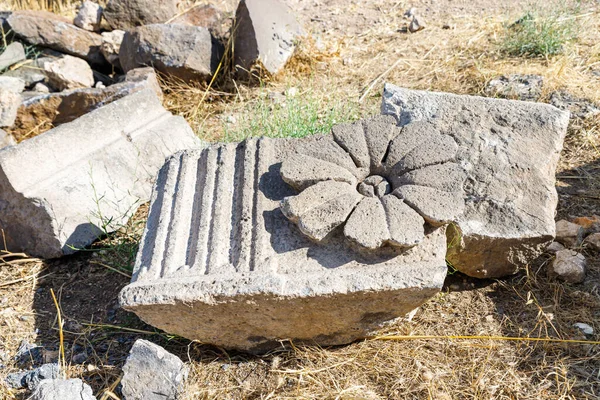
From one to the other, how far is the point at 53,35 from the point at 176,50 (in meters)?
1.47

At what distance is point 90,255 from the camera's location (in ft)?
10.8

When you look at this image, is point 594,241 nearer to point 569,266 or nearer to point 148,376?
point 569,266

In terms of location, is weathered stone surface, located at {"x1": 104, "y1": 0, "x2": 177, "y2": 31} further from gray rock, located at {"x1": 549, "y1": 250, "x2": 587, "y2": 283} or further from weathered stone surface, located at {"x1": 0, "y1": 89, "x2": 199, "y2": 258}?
gray rock, located at {"x1": 549, "y1": 250, "x2": 587, "y2": 283}

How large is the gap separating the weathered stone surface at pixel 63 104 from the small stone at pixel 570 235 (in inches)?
108

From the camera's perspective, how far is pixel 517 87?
13.4 ft

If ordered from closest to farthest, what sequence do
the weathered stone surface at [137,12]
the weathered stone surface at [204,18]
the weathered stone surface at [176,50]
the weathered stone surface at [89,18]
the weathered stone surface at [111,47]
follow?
1. the weathered stone surface at [176,50]
2. the weathered stone surface at [204,18]
3. the weathered stone surface at [111,47]
4. the weathered stone surface at [137,12]
5. the weathered stone surface at [89,18]

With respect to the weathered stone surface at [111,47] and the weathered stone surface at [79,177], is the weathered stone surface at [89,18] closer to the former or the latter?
the weathered stone surface at [111,47]

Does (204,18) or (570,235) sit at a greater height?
(204,18)

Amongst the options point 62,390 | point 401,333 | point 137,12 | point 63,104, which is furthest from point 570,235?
point 137,12

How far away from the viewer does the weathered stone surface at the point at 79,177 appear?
307 cm

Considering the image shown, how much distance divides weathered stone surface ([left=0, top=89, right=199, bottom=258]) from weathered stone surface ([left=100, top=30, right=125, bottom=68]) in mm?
1815

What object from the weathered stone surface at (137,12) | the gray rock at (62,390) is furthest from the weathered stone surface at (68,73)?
the gray rock at (62,390)

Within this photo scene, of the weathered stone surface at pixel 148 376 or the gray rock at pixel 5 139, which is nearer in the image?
the weathered stone surface at pixel 148 376

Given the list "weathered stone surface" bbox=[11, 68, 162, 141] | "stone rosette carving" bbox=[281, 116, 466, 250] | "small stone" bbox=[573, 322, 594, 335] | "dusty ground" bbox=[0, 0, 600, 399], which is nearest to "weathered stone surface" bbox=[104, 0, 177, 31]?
"weathered stone surface" bbox=[11, 68, 162, 141]
